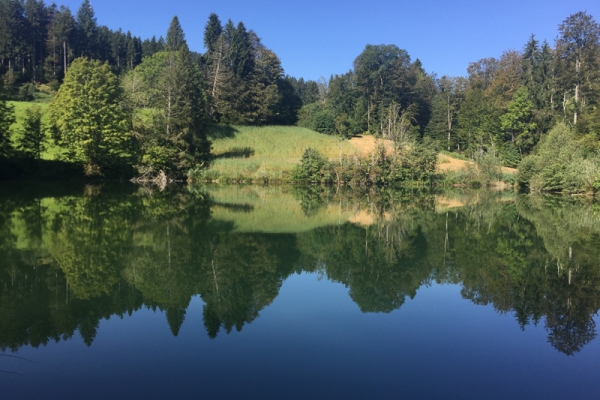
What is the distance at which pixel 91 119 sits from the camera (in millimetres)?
31906

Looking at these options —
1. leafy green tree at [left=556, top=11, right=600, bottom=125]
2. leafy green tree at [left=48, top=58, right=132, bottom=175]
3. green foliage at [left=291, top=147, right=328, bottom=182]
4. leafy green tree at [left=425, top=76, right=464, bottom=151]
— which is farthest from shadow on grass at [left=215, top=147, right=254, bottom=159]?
leafy green tree at [left=556, top=11, right=600, bottom=125]

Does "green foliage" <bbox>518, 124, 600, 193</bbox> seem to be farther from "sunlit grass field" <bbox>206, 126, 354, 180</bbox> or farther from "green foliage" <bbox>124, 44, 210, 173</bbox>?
"green foliage" <bbox>124, 44, 210, 173</bbox>

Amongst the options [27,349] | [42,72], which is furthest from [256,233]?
[42,72]

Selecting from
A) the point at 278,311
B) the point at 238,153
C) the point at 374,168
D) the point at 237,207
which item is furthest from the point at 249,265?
the point at 238,153

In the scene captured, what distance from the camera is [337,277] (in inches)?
343

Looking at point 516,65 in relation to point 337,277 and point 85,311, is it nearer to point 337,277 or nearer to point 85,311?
point 337,277

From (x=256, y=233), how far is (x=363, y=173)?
26731 millimetres

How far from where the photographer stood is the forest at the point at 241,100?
3259 centimetres

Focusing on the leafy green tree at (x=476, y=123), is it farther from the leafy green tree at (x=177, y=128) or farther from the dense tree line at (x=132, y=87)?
the leafy green tree at (x=177, y=128)

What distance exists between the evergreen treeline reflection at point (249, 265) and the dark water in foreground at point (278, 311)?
1.8 inches

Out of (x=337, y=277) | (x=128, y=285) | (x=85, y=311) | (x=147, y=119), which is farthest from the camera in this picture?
(x=147, y=119)

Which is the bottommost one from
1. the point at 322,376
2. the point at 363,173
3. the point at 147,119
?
the point at 322,376

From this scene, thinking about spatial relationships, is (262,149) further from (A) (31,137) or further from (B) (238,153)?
(A) (31,137)

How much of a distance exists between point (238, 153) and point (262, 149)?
10.2 ft
